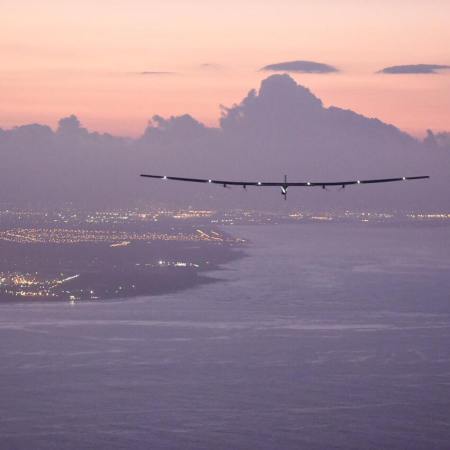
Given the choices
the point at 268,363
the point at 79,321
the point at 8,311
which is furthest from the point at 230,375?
the point at 8,311

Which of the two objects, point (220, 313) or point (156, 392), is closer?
point (156, 392)

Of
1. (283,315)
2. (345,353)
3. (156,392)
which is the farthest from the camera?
(283,315)

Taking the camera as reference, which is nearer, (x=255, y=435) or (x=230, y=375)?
(x=255, y=435)

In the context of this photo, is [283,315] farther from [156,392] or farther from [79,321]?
[156,392]

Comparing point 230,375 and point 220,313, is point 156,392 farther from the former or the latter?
point 220,313

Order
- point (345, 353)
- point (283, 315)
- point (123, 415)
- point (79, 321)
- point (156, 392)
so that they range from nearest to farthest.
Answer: point (123, 415), point (156, 392), point (345, 353), point (79, 321), point (283, 315)

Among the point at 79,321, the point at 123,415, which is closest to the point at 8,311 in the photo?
the point at 79,321
